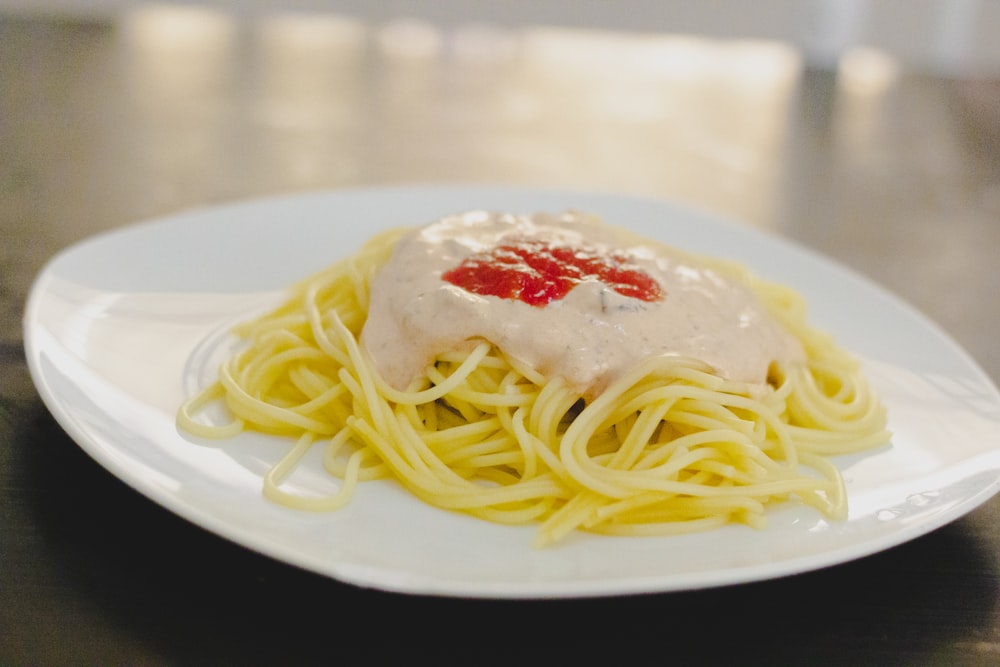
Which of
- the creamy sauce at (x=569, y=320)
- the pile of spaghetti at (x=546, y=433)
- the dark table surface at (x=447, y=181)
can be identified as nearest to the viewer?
the dark table surface at (x=447, y=181)

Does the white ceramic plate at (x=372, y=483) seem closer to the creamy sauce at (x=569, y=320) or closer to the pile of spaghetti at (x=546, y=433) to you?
the pile of spaghetti at (x=546, y=433)

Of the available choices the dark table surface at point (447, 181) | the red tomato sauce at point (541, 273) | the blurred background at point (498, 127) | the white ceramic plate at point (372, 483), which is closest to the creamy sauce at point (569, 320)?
the red tomato sauce at point (541, 273)

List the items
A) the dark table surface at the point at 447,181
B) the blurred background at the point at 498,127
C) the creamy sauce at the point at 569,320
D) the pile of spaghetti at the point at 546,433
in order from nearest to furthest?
the dark table surface at the point at 447,181, the pile of spaghetti at the point at 546,433, the creamy sauce at the point at 569,320, the blurred background at the point at 498,127

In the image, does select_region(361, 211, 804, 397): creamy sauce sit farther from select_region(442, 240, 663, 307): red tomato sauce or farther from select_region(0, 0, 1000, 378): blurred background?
select_region(0, 0, 1000, 378): blurred background

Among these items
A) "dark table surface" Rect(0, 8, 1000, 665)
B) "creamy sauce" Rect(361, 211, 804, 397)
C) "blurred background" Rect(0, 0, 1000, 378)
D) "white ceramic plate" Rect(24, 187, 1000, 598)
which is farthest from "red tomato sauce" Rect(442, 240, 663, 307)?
"blurred background" Rect(0, 0, 1000, 378)

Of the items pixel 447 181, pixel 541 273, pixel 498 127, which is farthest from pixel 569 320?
pixel 498 127

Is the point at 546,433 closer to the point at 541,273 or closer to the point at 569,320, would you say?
the point at 569,320
